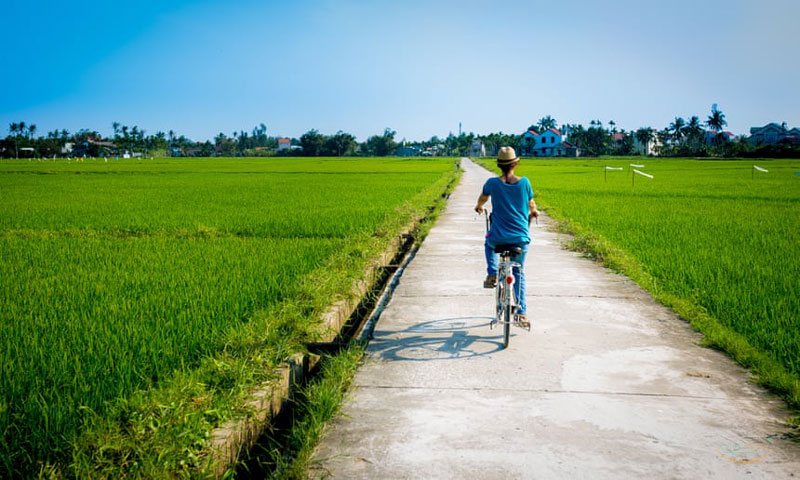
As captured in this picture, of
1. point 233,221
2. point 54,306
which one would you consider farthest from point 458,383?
point 233,221

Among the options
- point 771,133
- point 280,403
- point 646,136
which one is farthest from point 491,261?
point 771,133

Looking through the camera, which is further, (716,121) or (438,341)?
(716,121)

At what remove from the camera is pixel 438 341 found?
4.12 m

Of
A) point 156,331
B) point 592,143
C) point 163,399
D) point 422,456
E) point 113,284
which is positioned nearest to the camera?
point 422,456

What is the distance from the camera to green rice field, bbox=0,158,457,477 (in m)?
2.47

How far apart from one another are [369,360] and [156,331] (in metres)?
1.52

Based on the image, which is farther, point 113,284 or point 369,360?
point 113,284

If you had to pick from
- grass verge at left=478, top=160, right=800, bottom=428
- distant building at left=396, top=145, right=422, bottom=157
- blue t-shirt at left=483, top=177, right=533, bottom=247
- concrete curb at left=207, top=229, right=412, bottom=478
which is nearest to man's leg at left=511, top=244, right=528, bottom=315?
blue t-shirt at left=483, top=177, right=533, bottom=247

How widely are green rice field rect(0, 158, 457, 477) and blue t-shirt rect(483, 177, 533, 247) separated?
161cm

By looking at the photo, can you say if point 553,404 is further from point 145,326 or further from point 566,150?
point 566,150

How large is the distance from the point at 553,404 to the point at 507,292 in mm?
1065

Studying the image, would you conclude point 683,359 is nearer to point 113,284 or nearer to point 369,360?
point 369,360

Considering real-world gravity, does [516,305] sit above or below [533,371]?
above

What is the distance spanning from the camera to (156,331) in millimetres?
3982
